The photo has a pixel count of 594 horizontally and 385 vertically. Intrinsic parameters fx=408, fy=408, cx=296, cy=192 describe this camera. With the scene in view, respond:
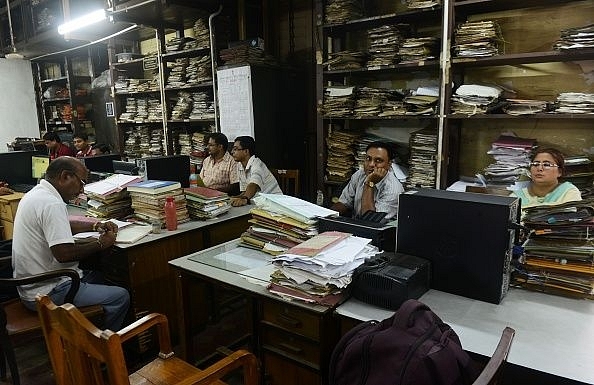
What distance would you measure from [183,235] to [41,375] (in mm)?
1126

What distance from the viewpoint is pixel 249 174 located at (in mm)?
3453

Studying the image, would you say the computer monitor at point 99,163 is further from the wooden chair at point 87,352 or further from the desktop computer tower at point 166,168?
the wooden chair at point 87,352

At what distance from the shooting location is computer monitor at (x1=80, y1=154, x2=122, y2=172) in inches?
141

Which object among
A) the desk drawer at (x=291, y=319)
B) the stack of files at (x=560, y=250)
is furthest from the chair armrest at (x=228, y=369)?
the stack of files at (x=560, y=250)

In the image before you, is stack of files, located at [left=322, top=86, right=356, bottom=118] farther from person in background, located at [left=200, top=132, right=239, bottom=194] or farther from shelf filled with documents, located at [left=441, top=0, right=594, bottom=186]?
person in background, located at [left=200, top=132, right=239, bottom=194]

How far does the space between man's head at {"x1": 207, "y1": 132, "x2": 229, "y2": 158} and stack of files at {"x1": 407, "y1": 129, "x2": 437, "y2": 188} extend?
5.60ft

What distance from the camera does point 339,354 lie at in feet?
3.68

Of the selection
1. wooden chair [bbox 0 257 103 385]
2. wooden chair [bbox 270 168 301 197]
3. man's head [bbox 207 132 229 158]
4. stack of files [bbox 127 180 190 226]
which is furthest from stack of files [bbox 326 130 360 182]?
wooden chair [bbox 0 257 103 385]

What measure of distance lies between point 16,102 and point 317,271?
7603mm

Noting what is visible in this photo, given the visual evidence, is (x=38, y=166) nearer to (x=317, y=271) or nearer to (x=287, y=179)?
(x=287, y=179)

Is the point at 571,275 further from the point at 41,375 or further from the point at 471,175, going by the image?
the point at 41,375

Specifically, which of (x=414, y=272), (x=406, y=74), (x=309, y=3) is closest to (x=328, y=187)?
(x=406, y=74)

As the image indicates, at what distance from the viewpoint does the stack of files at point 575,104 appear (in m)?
2.38

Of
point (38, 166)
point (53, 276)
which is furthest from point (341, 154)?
point (38, 166)
